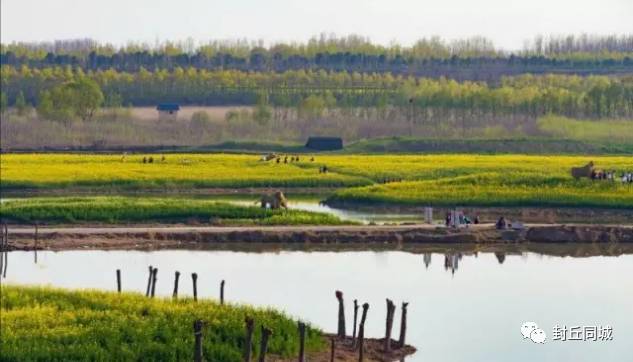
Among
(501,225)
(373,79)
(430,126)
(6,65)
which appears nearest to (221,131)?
(430,126)

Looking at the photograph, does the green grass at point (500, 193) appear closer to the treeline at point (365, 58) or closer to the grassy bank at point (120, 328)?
the grassy bank at point (120, 328)

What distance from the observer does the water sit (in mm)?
36625

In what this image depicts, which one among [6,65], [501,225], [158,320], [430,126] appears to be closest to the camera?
[158,320]

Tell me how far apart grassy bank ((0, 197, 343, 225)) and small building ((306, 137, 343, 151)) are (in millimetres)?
43105

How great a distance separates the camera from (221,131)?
117062mm

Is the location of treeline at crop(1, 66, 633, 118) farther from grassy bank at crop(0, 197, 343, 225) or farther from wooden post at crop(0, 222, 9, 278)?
wooden post at crop(0, 222, 9, 278)

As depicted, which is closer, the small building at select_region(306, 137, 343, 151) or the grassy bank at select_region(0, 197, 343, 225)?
the grassy bank at select_region(0, 197, 343, 225)

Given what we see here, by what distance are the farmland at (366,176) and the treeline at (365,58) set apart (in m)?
67.3

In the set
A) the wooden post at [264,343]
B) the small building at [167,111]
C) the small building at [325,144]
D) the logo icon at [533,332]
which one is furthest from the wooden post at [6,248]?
the small building at [167,111]

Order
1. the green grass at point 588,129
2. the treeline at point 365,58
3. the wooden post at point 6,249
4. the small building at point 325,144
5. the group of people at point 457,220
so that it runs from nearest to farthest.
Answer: the wooden post at point 6,249, the group of people at point 457,220, the green grass at point 588,129, the small building at point 325,144, the treeline at point 365,58

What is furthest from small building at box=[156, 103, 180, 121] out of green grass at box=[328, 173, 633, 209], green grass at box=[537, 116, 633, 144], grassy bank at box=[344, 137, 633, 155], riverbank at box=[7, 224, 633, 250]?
riverbank at box=[7, 224, 633, 250]

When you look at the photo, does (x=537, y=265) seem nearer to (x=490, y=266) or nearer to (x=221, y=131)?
(x=490, y=266)

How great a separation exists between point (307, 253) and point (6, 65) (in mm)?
112987

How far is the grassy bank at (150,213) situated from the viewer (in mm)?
55656
